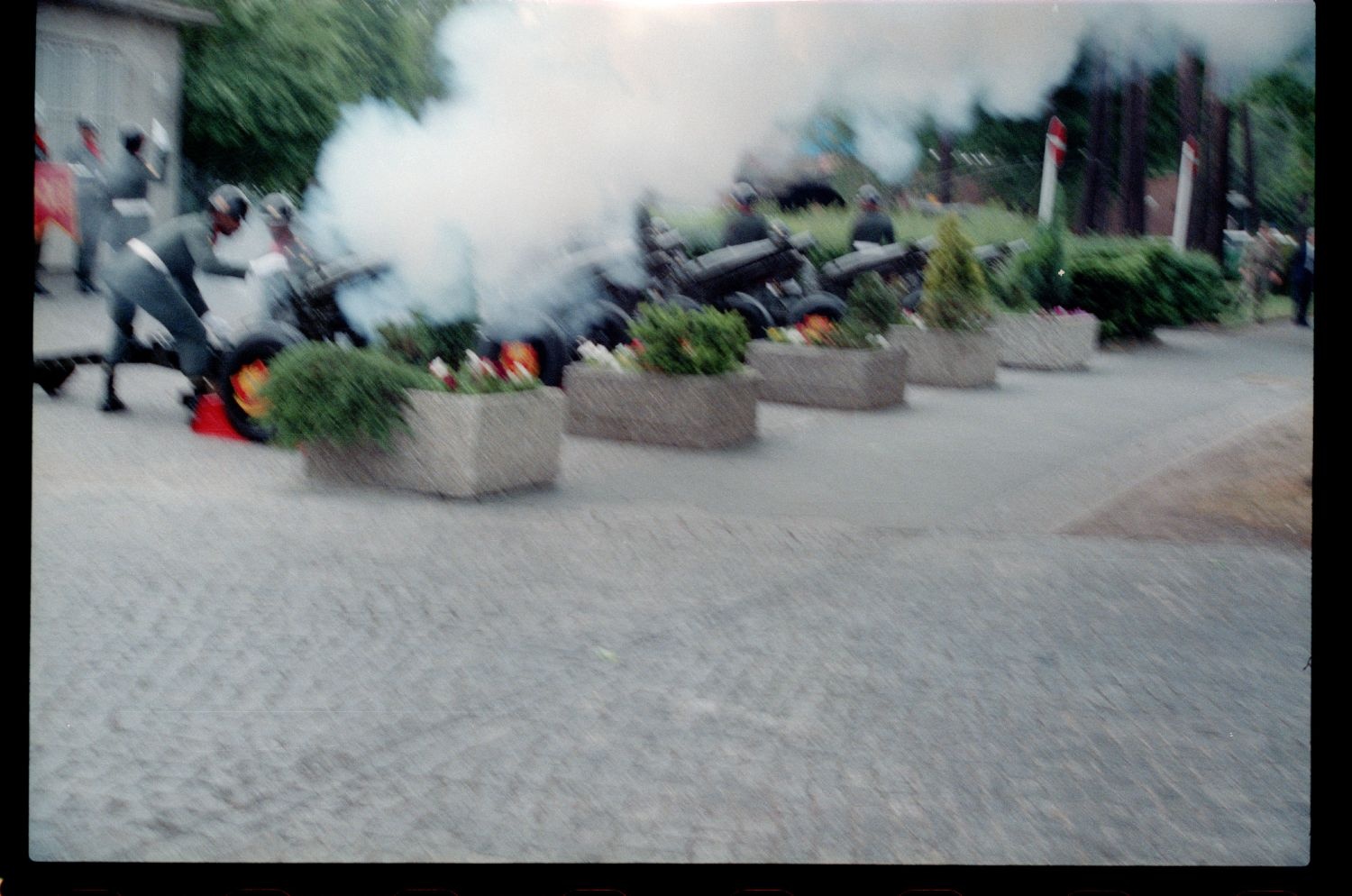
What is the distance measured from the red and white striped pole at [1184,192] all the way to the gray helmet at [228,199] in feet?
7.88

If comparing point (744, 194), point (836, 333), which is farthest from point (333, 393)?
point (836, 333)

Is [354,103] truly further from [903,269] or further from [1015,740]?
[1015,740]

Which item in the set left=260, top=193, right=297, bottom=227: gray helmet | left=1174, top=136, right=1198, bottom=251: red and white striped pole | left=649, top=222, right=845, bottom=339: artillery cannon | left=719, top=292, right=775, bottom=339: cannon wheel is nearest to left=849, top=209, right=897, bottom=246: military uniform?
left=649, top=222, right=845, bottom=339: artillery cannon

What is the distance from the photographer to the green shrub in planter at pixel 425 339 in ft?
15.5

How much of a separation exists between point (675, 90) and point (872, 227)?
2.28ft

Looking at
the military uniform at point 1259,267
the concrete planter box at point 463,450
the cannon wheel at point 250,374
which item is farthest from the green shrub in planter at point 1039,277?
the cannon wheel at point 250,374

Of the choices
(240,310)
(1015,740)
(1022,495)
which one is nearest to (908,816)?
(1015,740)

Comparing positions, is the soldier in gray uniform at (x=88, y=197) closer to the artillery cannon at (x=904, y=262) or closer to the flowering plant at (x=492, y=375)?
the flowering plant at (x=492, y=375)

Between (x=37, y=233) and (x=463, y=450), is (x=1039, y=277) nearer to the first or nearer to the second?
(x=463, y=450)

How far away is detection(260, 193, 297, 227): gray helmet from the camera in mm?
3982

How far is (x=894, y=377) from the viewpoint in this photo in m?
4.61

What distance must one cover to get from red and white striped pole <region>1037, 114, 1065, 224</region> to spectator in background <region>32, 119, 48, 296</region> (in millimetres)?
2461

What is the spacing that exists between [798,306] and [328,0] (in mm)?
1568

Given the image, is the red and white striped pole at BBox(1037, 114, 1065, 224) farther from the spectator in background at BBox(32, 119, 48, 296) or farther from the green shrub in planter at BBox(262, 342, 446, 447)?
the spectator in background at BBox(32, 119, 48, 296)
